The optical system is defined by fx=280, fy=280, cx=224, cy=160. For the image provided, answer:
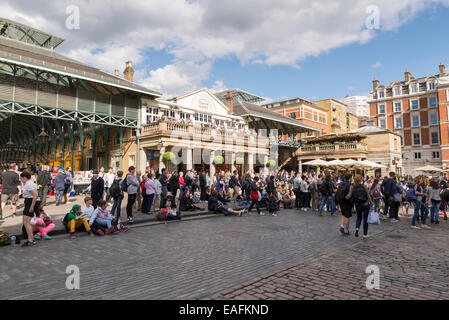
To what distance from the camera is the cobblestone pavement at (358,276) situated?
13.1 ft

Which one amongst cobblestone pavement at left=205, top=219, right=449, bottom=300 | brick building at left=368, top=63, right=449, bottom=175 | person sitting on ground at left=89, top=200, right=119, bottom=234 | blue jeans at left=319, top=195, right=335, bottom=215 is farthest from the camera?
brick building at left=368, top=63, right=449, bottom=175

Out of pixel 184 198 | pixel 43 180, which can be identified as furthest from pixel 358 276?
pixel 43 180

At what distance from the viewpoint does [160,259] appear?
223 inches

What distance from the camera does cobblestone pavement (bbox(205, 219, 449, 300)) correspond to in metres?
3.98

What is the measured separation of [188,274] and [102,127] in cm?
2482

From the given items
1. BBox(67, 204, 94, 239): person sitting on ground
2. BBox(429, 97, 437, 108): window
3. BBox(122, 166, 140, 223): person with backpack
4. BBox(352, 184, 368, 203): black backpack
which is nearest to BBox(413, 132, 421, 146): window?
BBox(429, 97, 437, 108): window

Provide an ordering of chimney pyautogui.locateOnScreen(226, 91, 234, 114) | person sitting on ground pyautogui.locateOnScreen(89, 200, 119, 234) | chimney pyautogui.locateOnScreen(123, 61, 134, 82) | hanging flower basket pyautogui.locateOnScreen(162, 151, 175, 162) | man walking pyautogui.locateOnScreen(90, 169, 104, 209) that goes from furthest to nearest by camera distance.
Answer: chimney pyautogui.locateOnScreen(226, 91, 234, 114)
chimney pyautogui.locateOnScreen(123, 61, 134, 82)
hanging flower basket pyautogui.locateOnScreen(162, 151, 175, 162)
man walking pyautogui.locateOnScreen(90, 169, 104, 209)
person sitting on ground pyautogui.locateOnScreen(89, 200, 119, 234)

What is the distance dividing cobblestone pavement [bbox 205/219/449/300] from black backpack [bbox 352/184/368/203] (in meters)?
1.30

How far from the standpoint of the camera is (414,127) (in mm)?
57344

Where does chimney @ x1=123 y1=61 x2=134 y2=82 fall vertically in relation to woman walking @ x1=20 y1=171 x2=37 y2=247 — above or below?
above

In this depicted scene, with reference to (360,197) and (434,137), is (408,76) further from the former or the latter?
(360,197)

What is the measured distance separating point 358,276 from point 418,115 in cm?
6538

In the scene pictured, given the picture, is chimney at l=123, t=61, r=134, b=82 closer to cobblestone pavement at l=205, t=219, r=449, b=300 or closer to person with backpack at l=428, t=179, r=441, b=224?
person with backpack at l=428, t=179, r=441, b=224
